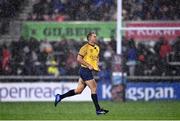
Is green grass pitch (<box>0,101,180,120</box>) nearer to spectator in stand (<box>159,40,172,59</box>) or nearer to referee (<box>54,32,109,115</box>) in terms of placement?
referee (<box>54,32,109,115</box>)

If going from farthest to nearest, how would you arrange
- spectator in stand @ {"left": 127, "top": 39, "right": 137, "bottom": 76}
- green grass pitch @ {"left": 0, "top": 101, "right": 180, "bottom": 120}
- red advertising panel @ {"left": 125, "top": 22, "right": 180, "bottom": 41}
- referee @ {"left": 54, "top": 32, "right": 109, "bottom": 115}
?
red advertising panel @ {"left": 125, "top": 22, "right": 180, "bottom": 41} → spectator in stand @ {"left": 127, "top": 39, "right": 137, "bottom": 76} → referee @ {"left": 54, "top": 32, "right": 109, "bottom": 115} → green grass pitch @ {"left": 0, "top": 101, "right": 180, "bottom": 120}

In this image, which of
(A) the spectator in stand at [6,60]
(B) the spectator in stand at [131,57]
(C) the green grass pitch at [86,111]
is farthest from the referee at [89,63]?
(A) the spectator in stand at [6,60]

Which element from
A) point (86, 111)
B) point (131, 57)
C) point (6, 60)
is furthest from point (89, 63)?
point (6, 60)

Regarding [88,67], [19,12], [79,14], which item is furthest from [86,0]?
[88,67]

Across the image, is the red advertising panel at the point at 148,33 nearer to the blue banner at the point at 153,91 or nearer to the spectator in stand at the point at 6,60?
the blue banner at the point at 153,91

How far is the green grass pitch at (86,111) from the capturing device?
59.4 ft

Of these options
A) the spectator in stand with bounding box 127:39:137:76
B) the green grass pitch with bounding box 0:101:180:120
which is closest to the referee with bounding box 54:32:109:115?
the green grass pitch with bounding box 0:101:180:120

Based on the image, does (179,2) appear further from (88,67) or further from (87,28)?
(88,67)

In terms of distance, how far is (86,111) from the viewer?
2027cm

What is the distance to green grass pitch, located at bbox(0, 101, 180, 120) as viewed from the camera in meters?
18.1

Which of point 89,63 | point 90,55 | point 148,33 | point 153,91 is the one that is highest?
point 90,55

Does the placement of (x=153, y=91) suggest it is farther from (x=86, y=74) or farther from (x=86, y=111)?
(x=86, y=74)

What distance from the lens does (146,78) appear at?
26.6 m

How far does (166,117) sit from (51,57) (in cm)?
950
